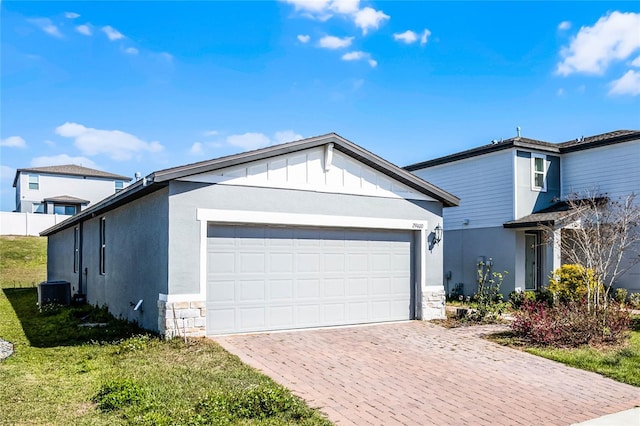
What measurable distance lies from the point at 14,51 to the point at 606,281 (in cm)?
1947

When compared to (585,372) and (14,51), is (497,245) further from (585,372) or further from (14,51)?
(14,51)

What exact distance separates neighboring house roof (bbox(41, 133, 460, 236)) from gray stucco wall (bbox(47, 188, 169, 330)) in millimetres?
352

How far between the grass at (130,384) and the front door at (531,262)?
13146 millimetres

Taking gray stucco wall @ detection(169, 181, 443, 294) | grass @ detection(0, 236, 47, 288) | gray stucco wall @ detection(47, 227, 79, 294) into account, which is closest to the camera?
gray stucco wall @ detection(169, 181, 443, 294)

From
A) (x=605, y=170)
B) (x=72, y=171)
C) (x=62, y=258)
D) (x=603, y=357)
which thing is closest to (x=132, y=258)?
(x=603, y=357)

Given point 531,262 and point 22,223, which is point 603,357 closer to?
point 531,262

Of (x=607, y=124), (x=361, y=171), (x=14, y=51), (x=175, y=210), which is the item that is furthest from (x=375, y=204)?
(x=607, y=124)

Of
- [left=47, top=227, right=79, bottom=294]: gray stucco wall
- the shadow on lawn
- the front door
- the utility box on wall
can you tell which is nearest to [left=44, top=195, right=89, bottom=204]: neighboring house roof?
[left=47, top=227, right=79, bottom=294]: gray stucco wall

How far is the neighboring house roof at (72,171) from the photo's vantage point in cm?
4306

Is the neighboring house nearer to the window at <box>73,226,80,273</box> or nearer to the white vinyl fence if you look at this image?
the white vinyl fence

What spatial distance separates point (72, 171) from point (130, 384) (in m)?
43.8

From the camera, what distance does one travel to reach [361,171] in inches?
454

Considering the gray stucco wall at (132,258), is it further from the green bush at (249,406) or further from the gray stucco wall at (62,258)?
the green bush at (249,406)

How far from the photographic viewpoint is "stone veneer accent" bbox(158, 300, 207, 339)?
912 centimetres
